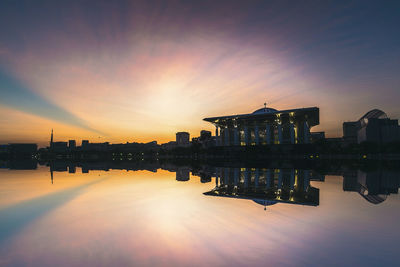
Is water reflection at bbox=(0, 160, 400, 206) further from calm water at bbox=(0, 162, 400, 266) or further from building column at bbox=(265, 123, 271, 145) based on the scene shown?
building column at bbox=(265, 123, 271, 145)

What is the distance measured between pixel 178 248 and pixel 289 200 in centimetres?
763

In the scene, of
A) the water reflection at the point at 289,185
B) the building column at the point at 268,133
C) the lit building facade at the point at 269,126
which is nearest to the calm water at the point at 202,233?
the water reflection at the point at 289,185

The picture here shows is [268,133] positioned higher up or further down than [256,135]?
higher up

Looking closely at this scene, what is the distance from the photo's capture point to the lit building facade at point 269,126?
107 meters

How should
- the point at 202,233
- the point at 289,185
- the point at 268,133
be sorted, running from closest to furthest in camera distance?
the point at 202,233 < the point at 289,185 < the point at 268,133

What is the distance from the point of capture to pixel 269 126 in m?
121

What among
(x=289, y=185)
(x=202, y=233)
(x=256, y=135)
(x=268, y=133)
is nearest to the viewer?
(x=202, y=233)

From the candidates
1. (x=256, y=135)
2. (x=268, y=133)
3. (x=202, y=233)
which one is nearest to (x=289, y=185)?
(x=202, y=233)

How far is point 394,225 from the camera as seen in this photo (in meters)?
7.66

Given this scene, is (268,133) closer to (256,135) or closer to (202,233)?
(256,135)

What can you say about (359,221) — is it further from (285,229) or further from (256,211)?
(256,211)

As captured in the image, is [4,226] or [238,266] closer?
[238,266]

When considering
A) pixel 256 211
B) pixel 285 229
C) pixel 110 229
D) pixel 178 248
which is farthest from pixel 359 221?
pixel 110 229

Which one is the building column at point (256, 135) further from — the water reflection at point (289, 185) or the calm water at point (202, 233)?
the calm water at point (202, 233)
